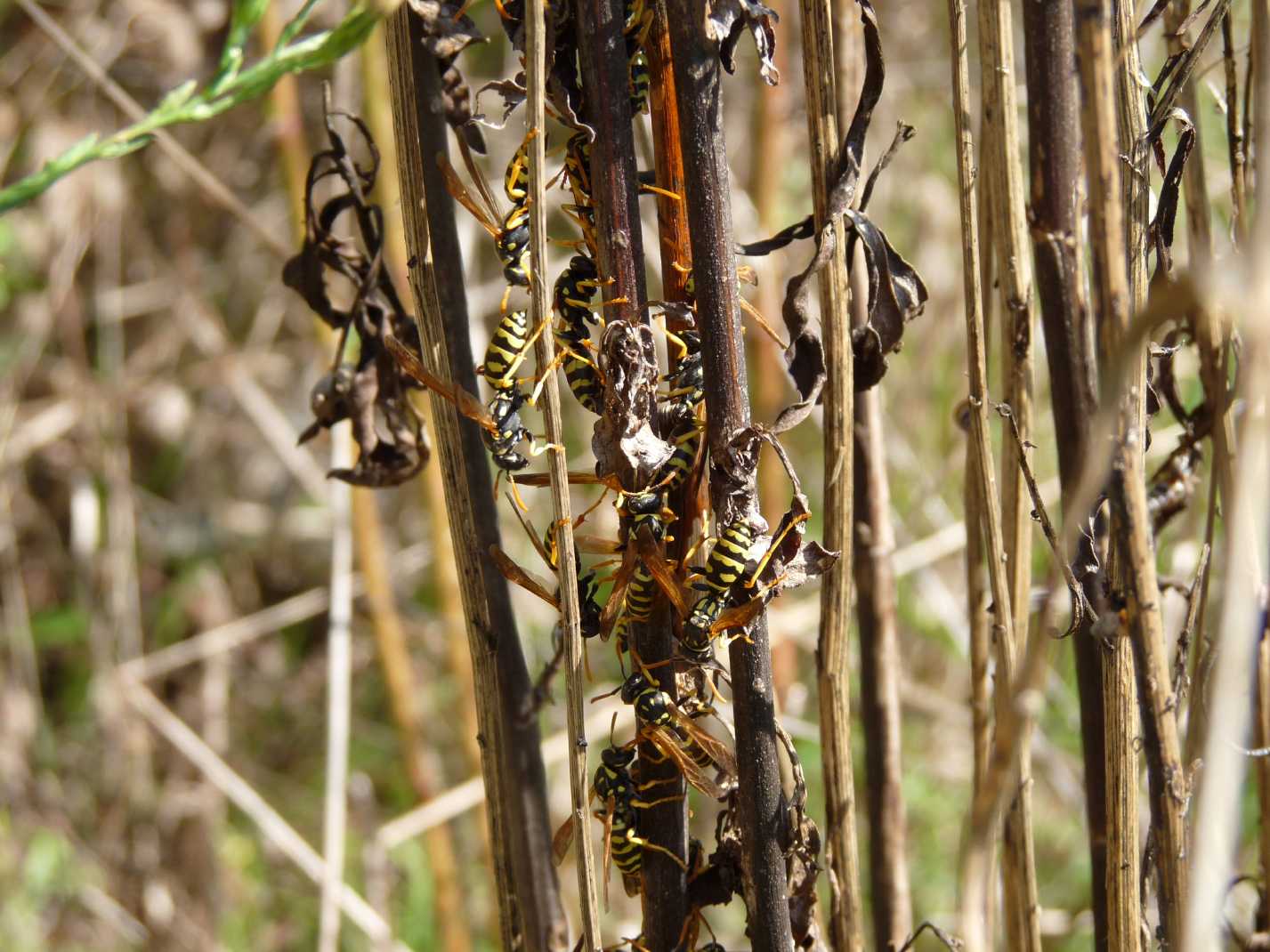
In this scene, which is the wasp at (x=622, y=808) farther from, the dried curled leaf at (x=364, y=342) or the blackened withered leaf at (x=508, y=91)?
the blackened withered leaf at (x=508, y=91)

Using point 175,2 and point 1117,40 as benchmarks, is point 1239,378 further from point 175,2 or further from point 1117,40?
point 175,2

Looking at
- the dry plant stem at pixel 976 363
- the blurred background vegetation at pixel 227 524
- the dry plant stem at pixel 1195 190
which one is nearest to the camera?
the dry plant stem at pixel 976 363

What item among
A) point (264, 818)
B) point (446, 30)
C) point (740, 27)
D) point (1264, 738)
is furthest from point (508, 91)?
point (264, 818)

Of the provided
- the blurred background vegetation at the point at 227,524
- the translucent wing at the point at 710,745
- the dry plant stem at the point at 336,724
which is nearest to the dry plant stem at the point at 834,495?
the translucent wing at the point at 710,745

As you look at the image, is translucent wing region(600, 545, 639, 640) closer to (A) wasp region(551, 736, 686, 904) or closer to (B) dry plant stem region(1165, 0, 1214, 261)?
(A) wasp region(551, 736, 686, 904)

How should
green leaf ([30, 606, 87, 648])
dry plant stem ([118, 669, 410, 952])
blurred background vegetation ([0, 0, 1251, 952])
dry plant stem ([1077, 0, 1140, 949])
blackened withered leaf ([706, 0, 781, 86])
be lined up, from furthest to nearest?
green leaf ([30, 606, 87, 648]) < blurred background vegetation ([0, 0, 1251, 952]) < dry plant stem ([118, 669, 410, 952]) < blackened withered leaf ([706, 0, 781, 86]) < dry plant stem ([1077, 0, 1140, 949])

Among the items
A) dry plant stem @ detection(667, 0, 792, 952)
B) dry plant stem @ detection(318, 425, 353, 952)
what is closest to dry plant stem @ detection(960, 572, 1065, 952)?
dry plant stem @ detection(667, 0, 792, 952)

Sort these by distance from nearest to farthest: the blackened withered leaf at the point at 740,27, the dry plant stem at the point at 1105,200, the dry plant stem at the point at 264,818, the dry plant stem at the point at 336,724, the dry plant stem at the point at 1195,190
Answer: the dry plant stem at the point at 1105,200
the blackened withered leaf at the point at 740,27
the dry plant stem at the point at 1195,190
the dry plant stem at the point at 336,724
the dry plant stem at the point at 264,818
